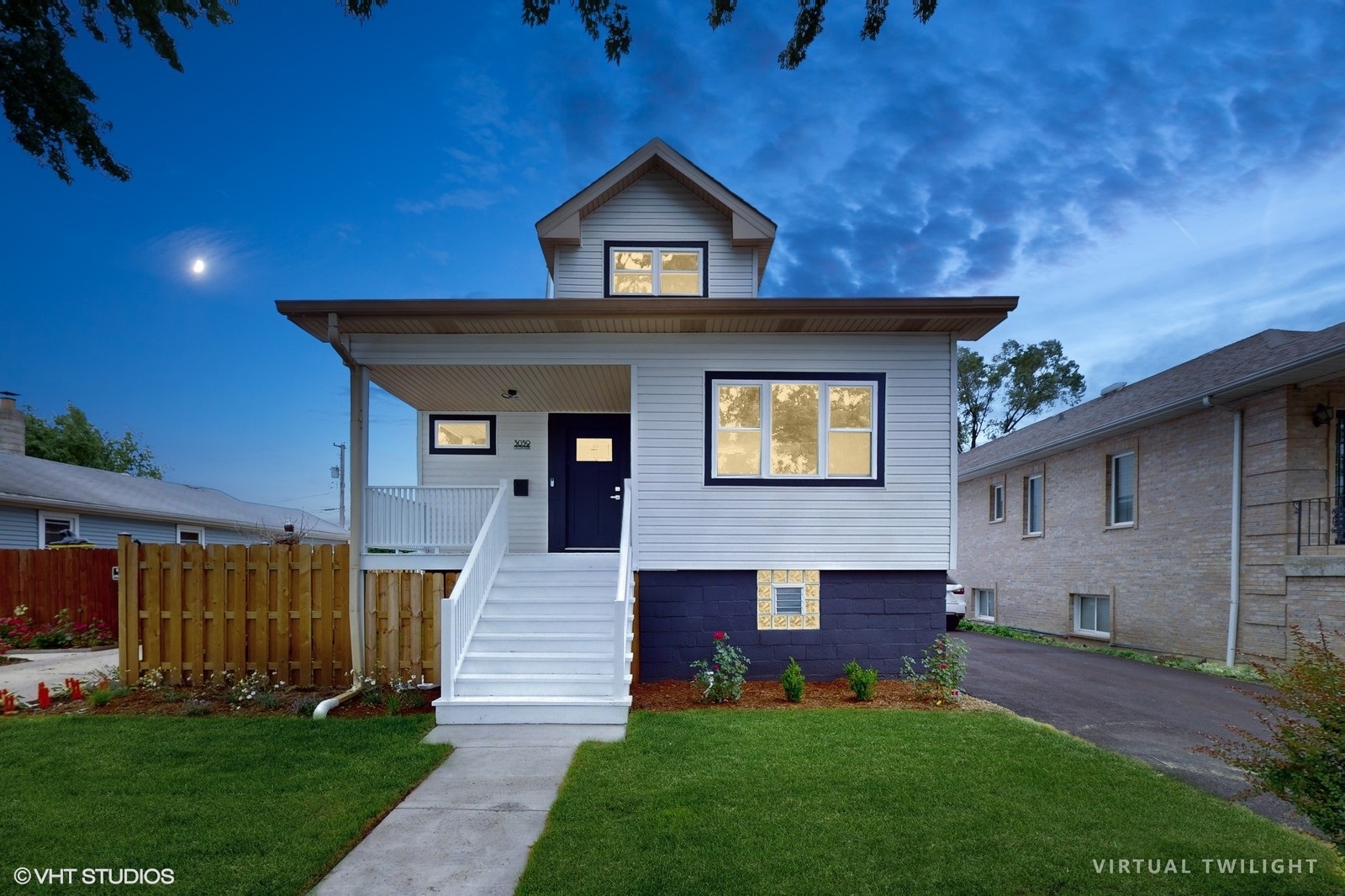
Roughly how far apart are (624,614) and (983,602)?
58.8 ft

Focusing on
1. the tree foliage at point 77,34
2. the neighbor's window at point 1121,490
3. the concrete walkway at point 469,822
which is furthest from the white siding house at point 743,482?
the neighbor's window at point 1121,490

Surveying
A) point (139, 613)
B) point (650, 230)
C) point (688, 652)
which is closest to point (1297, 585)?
point (688, 652)

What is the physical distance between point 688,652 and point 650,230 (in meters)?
6.80

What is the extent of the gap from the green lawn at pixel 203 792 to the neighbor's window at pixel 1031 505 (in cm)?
1620

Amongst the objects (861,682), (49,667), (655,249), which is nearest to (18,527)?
(49,667)

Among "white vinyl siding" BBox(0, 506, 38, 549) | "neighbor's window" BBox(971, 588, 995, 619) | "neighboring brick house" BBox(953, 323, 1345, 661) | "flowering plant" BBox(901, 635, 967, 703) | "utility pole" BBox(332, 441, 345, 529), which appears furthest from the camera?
"utility pole" BBox(332, 441, 345, 529)

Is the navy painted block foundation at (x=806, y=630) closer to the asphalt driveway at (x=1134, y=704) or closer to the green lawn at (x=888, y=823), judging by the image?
the asphalt driveway at (x=1134, y=704)

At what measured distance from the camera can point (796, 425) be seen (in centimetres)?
904

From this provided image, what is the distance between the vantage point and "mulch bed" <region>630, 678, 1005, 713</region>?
7430mm

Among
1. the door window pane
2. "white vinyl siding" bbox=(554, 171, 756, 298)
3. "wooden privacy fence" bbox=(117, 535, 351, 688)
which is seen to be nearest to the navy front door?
the door window pane

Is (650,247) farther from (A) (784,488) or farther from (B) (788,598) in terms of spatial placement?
(B) (788,598)

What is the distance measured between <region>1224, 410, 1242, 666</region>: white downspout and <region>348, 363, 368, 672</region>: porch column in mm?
13015

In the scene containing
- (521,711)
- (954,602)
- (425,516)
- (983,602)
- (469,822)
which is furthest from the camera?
(983,602)

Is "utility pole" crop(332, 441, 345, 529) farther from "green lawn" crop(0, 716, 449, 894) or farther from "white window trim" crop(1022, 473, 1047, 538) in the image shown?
"green lawn" crop(0, 716, 449, 894)
